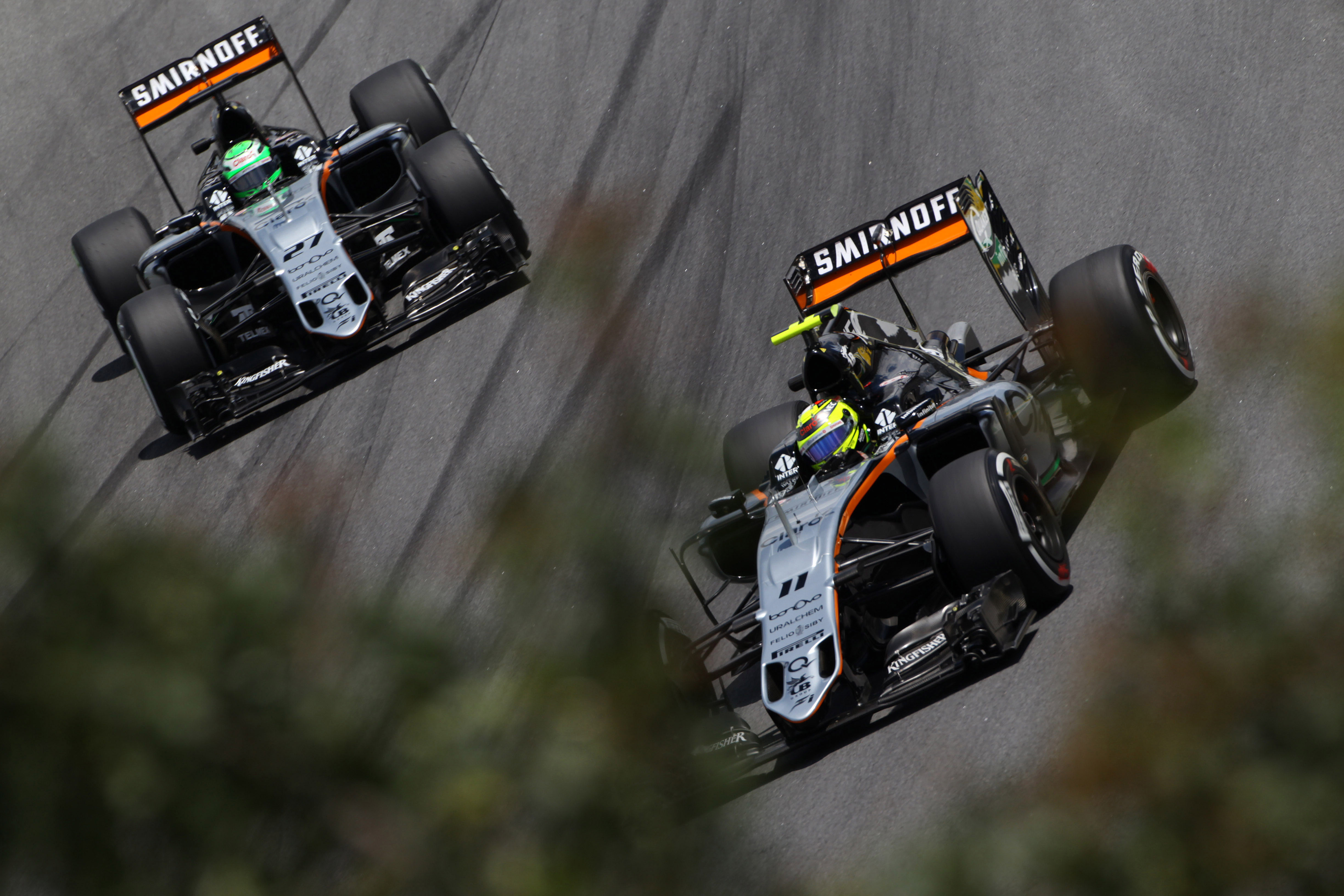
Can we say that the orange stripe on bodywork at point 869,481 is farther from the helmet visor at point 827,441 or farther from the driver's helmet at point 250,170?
the driver's helmet at point 250,170

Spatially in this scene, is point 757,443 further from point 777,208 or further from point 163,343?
point 163,343

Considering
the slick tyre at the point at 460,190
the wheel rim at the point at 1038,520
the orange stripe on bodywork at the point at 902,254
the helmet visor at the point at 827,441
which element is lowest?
the wheel rim at the point at 1038,520

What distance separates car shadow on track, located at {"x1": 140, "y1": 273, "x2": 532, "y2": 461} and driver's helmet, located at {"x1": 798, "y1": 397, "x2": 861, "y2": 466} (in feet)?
15.7

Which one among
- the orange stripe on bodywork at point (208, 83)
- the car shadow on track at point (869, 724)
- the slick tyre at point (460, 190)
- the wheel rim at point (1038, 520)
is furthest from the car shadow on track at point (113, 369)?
the wheel rim at point (1038, 520)

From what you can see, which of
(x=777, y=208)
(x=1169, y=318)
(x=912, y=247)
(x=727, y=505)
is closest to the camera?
(x=727, y=505)

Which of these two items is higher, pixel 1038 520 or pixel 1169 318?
pixel 1169 318

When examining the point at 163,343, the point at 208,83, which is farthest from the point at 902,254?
the point at 208,83

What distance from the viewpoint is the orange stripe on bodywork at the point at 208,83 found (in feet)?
41.7

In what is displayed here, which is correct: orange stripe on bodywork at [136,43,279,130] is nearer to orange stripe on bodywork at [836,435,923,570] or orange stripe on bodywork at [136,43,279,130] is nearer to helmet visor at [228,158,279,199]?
helmet visor at [228,158,279,199]

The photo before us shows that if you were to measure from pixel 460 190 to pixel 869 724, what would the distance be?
6237 millimetres

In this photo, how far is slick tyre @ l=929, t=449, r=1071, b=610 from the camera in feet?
23.1

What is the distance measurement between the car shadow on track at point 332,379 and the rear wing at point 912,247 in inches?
173

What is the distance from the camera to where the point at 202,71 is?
12734 mm

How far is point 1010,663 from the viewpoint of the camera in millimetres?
7215
